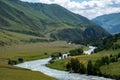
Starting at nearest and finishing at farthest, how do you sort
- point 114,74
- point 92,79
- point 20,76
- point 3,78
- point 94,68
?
point 3,78 < point 20,76 < point 92,79 < point 114,74 < point 94,68

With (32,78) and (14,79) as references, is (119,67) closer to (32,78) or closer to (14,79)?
(32,78)

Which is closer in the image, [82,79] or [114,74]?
[82,79]

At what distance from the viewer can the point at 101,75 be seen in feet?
579

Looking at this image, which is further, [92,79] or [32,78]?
[92,79]

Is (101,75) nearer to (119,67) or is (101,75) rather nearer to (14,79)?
(119,67)

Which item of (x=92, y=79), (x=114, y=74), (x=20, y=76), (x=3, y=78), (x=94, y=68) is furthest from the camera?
(x=94, y=68)

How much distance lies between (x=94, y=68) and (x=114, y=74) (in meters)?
15.6

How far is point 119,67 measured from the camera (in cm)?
18975

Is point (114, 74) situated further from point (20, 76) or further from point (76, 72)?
point (20, 76)

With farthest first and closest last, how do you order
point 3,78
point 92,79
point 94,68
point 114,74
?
point 94,68 < point 114,74 < point 92,79 < point 3,78

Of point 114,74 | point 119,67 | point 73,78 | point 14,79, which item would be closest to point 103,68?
point 119,67

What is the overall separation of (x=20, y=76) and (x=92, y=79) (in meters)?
40.2

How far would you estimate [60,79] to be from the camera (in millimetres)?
158375

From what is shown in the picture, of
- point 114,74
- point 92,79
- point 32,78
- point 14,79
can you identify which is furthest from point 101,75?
point 14,79
